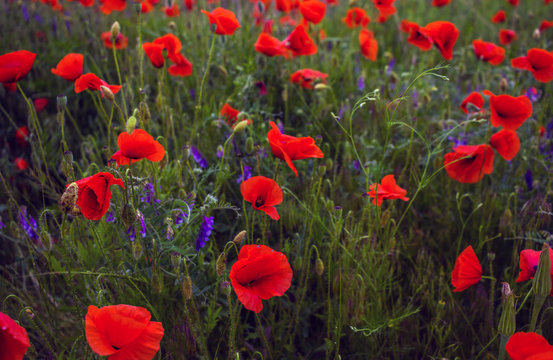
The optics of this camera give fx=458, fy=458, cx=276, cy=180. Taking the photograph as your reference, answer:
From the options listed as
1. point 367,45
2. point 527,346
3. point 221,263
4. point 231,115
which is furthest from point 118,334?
point 367,45

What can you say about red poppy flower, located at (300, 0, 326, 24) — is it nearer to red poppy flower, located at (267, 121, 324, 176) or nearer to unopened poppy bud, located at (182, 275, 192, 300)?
red poppy flower, located at (267, 121, 324, 176)

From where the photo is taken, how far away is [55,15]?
3.54 meters

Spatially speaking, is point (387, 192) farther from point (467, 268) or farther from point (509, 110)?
point (509, 110)

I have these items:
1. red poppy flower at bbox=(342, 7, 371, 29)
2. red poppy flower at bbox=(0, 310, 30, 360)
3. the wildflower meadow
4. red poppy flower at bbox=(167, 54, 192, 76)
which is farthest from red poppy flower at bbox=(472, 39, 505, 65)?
red poppy flower at bbox=(0, 310, 30, 360)

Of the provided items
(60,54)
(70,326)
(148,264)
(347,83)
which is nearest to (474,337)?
(148,264)

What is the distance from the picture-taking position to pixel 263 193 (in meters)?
1.31

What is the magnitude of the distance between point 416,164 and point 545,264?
1.13 metres

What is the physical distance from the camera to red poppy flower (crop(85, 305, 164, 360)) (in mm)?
896

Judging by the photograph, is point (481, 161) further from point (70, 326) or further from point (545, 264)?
point (70, 326)

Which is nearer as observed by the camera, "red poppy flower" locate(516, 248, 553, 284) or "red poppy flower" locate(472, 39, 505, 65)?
"red poppy flower" locate(516, 248, 553, 284)

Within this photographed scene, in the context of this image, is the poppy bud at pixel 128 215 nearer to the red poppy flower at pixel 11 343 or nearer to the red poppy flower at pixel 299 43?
the red poppy flower at pixel 11 343

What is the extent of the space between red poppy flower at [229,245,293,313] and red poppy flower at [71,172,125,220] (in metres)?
0.36

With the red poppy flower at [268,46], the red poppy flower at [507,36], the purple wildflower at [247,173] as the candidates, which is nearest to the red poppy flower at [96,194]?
the purple wildflower at [247,173]

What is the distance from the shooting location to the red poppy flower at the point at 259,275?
1.10 m
